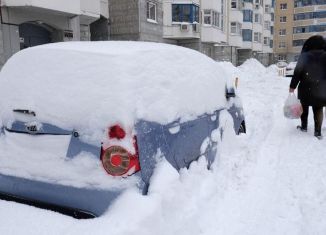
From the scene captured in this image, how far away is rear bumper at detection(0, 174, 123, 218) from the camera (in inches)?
111

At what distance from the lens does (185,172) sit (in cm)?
364

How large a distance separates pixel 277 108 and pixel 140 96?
27.3ft

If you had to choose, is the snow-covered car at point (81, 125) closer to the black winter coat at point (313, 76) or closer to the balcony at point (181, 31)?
the black winter coat at point (313, 76)

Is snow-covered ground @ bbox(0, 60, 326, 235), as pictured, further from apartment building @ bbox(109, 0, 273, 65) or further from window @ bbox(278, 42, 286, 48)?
window @ bbox(278, 42, 286, 48)

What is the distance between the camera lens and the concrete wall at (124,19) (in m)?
23.2

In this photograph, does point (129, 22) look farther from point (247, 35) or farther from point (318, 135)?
point (247, 35)

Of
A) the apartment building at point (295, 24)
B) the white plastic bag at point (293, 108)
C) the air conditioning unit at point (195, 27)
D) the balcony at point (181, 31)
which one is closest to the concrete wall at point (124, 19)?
the balcony at point (181, 31)

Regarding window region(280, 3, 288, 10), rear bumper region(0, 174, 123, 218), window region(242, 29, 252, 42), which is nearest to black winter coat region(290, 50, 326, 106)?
rear bumper region(0, 174, 123, 218)

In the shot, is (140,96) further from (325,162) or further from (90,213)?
(325,162)

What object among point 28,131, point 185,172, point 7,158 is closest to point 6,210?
point 7,158

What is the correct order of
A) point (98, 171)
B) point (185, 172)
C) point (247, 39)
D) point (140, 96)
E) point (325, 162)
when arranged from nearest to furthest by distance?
1. point (98, 171)
2. point (140, 96)
3. point (185, 172)
4. point (325, 162)
5. point (247, 39)

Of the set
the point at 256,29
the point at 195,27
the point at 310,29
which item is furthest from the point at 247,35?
the point at 310,29

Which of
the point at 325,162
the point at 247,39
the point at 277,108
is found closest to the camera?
the point at 325,162

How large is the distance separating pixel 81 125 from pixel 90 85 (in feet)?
1.09
